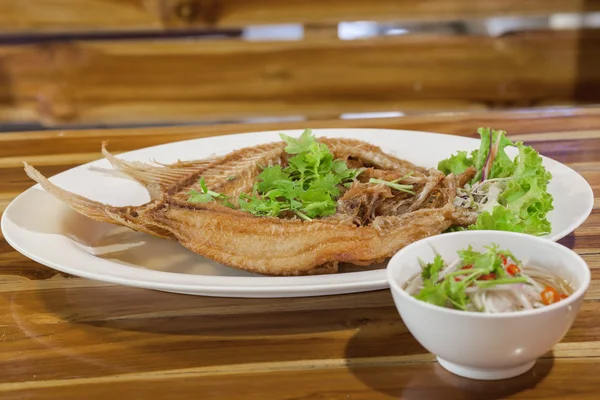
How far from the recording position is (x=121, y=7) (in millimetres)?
4508

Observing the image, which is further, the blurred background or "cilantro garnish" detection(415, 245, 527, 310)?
the blurred background

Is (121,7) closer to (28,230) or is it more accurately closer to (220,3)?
(220,3)

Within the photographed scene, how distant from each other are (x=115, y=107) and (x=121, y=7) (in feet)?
2.12

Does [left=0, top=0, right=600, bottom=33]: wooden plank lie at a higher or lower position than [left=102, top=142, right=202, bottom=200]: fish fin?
higher

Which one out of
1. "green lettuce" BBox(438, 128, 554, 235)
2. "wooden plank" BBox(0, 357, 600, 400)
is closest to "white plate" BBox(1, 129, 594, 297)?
"green lettuce" BBox(438, 128, 554, 235)

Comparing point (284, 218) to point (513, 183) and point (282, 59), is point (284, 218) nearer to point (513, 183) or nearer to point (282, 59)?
point (513, 183)

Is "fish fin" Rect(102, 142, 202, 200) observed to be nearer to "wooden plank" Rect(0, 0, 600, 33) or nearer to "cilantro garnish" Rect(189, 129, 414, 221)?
"cilantro garnish" Rect(189, 129, 414, 221)

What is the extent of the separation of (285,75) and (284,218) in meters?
3.06

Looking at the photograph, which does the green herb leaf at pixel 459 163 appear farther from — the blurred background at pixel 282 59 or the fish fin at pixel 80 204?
the blurred background at pixel 282 59

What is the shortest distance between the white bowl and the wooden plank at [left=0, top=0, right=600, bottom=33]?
11.3ft

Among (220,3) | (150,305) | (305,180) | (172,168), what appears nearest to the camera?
(150,305)

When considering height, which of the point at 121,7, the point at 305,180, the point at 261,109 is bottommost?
the point at 261,109

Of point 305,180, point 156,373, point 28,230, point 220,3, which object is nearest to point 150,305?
point 156,373

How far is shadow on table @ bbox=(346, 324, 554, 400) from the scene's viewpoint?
1256 mm
